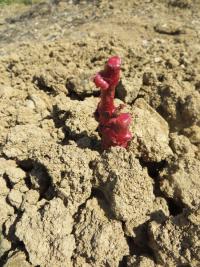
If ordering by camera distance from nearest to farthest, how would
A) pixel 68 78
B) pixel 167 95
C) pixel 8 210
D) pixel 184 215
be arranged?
1. pixel 184 215
2. pixel 8 210
3. pixel 167 95
4. pixel 68 78

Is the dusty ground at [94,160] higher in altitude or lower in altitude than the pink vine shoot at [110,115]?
lower

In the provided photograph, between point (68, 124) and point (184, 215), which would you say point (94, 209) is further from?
point (68, 124)

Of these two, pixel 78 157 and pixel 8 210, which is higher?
pixel 78 157

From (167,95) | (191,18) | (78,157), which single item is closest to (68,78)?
(167,95)

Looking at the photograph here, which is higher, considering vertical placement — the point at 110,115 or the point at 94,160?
the point at 110,115
